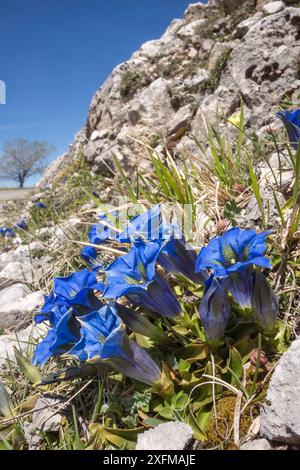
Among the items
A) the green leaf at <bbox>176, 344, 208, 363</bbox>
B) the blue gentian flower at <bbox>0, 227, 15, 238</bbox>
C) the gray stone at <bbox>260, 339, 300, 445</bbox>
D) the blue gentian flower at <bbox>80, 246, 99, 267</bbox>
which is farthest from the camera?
the blue gentian flower at <bbox>0, 227, 15, 238</bbox>

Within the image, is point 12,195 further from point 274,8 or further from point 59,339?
point 59,339

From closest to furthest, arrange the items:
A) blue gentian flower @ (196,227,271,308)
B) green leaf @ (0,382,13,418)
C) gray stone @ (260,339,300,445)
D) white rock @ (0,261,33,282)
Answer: gray stone @ (260,339,300,445) < blue gentian flower @ (196,227,271,308) < green leaf @ (0,382,13,418) < white rock @ (0,261,33,282)

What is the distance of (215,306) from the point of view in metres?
1.31

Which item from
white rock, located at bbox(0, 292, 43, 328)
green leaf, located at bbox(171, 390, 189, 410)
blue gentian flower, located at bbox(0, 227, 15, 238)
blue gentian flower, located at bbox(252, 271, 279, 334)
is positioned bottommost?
green leaf, located at bbox(171, 390, 189, 410)

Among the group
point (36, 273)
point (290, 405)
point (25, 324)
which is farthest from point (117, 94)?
point (290, 405)

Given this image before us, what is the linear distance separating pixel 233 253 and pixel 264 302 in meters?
0.21

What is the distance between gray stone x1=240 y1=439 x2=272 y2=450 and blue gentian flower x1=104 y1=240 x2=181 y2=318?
0.54 metres

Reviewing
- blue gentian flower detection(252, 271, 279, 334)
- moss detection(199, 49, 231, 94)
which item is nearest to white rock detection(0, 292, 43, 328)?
blue gentian flower detection(252, 271, 279, 334)

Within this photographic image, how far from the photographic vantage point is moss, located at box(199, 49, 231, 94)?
4.95 metres

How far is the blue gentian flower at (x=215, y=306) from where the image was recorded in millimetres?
1287

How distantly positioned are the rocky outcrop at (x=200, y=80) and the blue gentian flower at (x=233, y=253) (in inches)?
64.2

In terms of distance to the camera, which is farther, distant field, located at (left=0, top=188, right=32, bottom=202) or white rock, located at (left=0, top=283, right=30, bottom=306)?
distant field, located at (left=0, top=188, right=32, bottom=202)

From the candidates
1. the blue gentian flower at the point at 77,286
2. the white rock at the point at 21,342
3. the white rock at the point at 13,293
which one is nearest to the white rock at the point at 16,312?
the white rock at the point at 21,342

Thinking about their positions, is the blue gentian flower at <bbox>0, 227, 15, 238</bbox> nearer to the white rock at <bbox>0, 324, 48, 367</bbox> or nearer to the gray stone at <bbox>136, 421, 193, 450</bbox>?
the white rock at <bbox>0, 324, 48, 367</bbox>
